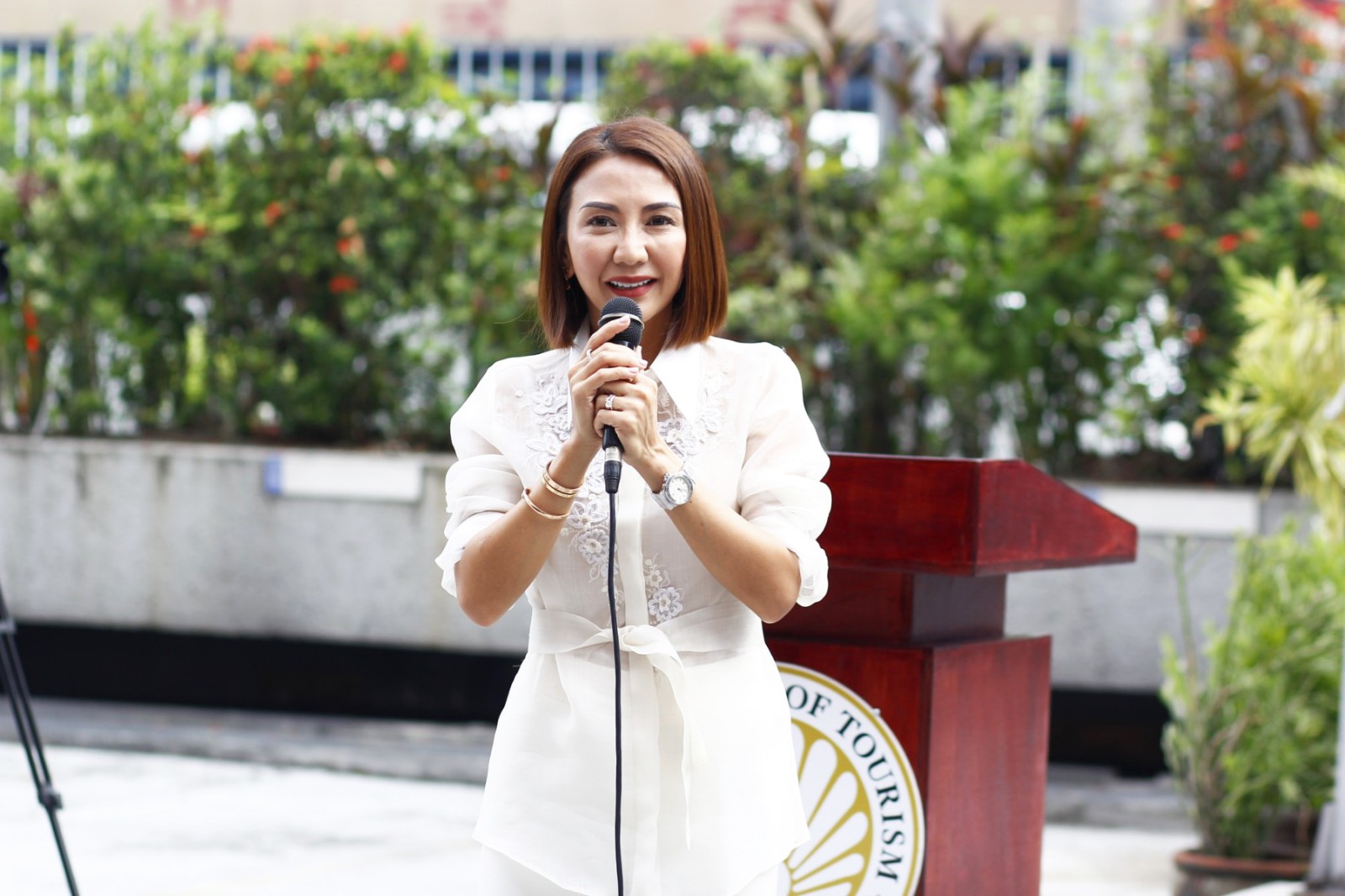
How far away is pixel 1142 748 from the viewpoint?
6.43 m

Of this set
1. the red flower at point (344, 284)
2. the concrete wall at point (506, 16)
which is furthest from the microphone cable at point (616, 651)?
the concrete wall at point (506, 16)

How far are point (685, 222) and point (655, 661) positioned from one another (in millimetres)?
491

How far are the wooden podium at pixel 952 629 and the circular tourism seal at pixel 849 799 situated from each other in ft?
0.08

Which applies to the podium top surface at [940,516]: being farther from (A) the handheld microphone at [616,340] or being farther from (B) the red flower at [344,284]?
(B) the red flower at [344,284]

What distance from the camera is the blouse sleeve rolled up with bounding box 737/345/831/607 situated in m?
1.83

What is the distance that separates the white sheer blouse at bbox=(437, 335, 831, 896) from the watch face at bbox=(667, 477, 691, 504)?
0.27 feet

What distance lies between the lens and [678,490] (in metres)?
1.71

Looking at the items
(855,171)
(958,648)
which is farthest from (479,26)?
(958,648)

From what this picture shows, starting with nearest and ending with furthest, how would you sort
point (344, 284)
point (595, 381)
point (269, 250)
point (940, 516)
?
point (595, 381)
point (940, 516)
point (344, 284)
point (269, 250)

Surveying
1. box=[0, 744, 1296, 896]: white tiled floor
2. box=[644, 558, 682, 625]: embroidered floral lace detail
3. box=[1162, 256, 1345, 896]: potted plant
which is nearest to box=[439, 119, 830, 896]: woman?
box=[644, 558, 682, 625]: embroidered floral lace detail

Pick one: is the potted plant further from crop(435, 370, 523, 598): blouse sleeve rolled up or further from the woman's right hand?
the woman's right hand

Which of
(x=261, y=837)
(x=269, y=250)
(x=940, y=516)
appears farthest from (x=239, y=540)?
(x=940, y=516)

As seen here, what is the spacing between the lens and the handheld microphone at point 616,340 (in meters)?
1.70

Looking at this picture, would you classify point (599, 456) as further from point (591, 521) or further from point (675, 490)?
point (675, 490)
